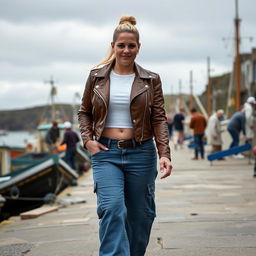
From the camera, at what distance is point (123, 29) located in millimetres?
4570

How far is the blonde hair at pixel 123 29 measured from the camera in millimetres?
4575

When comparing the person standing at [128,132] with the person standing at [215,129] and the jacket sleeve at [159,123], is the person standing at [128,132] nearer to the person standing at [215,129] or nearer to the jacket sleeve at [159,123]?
the jacket sleeve at [159,123]

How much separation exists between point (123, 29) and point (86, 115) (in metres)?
0.72

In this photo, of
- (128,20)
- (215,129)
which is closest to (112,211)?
(128,20)

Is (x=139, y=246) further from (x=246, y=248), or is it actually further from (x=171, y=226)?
(x=171, y=226)

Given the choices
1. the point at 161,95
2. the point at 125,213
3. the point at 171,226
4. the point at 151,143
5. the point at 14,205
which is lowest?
the point at 14,205

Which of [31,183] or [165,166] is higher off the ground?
[165,166]

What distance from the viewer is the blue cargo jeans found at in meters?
4.30

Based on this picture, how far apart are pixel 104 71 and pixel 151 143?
0.65 meters

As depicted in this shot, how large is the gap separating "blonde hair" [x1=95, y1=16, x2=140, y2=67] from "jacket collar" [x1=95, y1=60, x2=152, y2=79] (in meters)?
0.08

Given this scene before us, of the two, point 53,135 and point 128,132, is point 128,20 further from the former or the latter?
point 53,135

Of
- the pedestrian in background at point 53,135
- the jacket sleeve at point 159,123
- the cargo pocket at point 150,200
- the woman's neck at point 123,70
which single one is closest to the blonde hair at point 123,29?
the woman's neck at point 123,70

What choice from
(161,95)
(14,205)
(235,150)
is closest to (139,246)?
(161,95)

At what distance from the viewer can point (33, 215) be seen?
10055 mm
